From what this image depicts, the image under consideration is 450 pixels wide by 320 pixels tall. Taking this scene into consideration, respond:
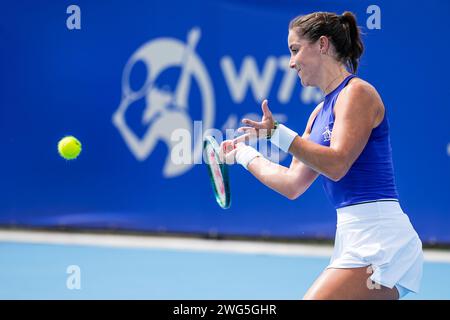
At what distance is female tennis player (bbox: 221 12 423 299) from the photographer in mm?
2777

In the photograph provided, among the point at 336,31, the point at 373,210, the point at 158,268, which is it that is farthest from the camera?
the point at 158,268

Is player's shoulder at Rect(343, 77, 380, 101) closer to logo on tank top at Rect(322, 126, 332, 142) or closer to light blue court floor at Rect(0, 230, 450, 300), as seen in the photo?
logo on tank top at Rect(322, 126, 332, 142)

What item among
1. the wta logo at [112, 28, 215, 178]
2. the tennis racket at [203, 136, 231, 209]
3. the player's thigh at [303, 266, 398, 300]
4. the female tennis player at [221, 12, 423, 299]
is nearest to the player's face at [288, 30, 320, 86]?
the female tennis player at [221, 12, 423, 299]

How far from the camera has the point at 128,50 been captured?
7.37 metres

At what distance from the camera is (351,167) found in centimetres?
290

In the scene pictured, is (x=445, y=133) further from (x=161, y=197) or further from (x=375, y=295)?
(x=375, y=295)

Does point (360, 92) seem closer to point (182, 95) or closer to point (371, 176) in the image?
point (371, 176)

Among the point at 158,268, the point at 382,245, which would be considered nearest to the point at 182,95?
the point at 158,268

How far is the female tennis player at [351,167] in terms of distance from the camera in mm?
2777

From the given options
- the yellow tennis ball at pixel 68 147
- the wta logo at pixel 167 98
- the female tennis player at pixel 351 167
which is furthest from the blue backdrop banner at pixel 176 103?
the female tennis player at pixel 351 167

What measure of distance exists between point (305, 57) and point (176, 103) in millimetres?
4252

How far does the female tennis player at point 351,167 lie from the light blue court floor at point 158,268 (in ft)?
7.80
